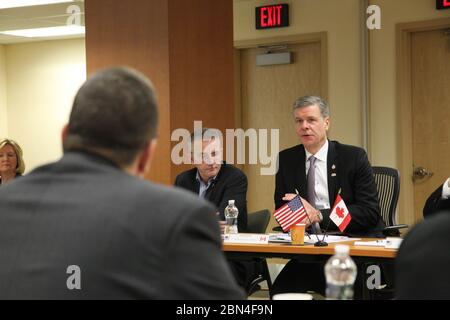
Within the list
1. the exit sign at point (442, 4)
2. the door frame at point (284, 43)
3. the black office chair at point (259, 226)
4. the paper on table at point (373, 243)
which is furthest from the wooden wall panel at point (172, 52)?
the paper on table at point (373, 243)

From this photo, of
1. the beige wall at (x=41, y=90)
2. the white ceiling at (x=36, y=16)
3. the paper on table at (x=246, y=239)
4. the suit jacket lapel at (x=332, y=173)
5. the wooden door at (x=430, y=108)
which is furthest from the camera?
the beige wall at (x=41, y=90)

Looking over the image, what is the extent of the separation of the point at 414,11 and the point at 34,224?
5.75 m

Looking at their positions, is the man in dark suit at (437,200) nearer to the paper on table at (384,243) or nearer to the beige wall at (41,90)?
the paper on table at (384,243)

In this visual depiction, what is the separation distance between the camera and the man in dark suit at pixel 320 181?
448cm

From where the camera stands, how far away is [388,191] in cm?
505

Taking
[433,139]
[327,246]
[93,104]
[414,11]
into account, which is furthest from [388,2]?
[93,104]

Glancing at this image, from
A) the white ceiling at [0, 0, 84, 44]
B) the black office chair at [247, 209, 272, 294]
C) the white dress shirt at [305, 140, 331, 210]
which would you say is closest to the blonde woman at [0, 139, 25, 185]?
the black office chair at [247, 209, 272, 294]

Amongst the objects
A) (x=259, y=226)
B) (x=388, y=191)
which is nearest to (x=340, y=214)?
(x=259, y=226)

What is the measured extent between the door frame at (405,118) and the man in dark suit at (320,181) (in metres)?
2.16

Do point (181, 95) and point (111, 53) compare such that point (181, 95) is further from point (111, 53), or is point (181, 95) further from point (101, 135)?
point (101, 135)

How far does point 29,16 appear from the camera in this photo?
7941 millimetres

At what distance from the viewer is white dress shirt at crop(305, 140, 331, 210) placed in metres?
4.70

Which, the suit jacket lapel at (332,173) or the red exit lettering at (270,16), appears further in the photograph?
the red exit lettering at (270,16)

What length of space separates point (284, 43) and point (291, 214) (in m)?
3.65
